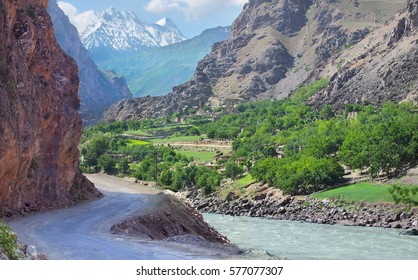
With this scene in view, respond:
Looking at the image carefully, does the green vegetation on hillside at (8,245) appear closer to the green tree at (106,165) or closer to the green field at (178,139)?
the green tree at (106,165)

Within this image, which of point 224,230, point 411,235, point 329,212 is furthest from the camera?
point 329,212

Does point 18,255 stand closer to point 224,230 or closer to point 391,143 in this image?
point 224,230

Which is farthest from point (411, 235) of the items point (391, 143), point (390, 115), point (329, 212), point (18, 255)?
point (390, 115)

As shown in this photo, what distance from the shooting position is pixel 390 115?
12875 cm

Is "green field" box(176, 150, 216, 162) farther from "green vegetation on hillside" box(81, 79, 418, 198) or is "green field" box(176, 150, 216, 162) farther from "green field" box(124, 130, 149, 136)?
"green field" box(124, 130, 149, 136)

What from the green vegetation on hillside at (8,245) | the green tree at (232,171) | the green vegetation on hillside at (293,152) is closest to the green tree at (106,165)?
the green vegetation on hillside at (293,152)

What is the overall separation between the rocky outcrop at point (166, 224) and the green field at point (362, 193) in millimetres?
34269

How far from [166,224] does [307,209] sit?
41.4 meters

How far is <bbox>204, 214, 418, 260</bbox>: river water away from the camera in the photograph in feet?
135

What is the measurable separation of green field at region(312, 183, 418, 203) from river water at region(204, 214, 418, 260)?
31.5 feet

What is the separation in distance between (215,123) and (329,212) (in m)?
120

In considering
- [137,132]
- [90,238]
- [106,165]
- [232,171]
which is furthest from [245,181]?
[137,132]

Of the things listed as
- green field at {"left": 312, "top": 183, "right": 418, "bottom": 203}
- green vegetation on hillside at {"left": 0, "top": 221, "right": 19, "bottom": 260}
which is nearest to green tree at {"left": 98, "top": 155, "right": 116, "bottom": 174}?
green field at {"left": 312, "top": 183, "right": 418, "bottom": 203}

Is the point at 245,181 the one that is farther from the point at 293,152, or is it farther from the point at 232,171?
the point at 293,152
